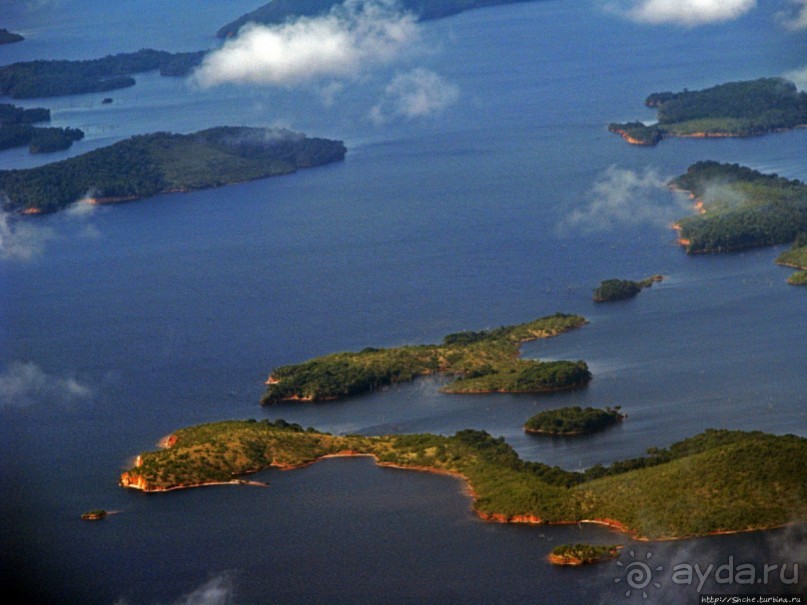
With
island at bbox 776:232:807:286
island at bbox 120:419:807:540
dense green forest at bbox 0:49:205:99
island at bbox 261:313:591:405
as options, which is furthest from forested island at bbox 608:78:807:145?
island at bbox 120:419:807:540

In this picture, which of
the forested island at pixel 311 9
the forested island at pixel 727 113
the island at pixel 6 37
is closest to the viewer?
the forested island at pixel 727 113

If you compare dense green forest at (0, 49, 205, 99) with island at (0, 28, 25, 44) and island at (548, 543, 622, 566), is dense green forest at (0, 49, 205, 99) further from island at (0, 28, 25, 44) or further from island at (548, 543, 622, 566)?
island at (548, 543, 622, 566)

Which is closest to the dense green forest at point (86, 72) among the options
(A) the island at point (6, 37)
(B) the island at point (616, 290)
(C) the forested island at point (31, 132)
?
(C) the forested island at point (31, 132)

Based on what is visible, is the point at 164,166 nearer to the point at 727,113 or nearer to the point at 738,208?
the point at 727,113

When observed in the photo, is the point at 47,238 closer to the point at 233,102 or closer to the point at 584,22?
the point at 233,102

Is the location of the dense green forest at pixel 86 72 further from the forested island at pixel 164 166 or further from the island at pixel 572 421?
the island at pixel 572 421

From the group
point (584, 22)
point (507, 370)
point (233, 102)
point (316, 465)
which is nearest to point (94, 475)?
point (316, 465)

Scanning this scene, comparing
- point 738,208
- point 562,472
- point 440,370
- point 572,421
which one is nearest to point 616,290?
point 440,370
